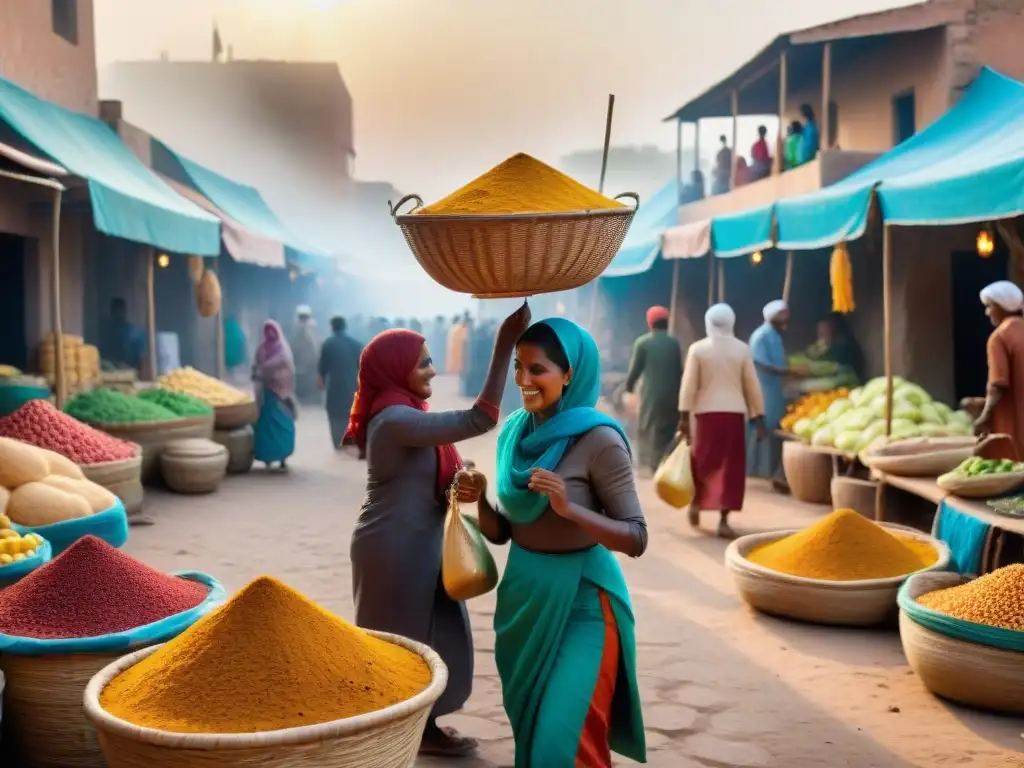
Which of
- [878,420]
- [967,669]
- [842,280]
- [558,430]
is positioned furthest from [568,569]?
[842,280]

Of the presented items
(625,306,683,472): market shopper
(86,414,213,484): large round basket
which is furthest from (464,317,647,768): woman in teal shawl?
(86,414,213,484): large round basket

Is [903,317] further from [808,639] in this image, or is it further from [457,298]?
[457,298]

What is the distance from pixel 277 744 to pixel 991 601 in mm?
3262

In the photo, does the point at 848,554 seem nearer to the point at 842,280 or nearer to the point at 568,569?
the point at 568,569

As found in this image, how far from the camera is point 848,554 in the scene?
18.9ft

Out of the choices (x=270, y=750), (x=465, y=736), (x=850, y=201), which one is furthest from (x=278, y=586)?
(x=850, y=201)

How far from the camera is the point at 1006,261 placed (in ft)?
35.7

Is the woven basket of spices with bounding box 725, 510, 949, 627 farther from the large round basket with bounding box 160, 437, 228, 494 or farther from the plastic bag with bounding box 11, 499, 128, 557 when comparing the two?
the large round basket with bounding box 160, 437, 228, 494

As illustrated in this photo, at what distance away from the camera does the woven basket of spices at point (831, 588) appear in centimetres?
555

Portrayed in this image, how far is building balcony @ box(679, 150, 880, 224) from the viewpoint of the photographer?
12016 mm

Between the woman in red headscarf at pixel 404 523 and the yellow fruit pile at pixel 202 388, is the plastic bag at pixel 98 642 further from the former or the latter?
A: the yellow fruit pile at pixel 202 388

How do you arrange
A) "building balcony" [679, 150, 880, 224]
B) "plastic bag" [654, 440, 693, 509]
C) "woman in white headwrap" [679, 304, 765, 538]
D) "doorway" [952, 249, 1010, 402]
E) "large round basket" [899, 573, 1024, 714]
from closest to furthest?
"large round basket" [899, 573, 1024, 714]
"plastic bag" [654, 440, 693, 509]
"woman in white headwrap" [679, 304, 765, 538]
"doorway" [952, 249, 1010, 402]
"building balcony" [679, 150, 880, 224]

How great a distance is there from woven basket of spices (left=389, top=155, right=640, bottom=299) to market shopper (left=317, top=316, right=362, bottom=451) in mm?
10229

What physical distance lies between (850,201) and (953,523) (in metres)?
3.55
